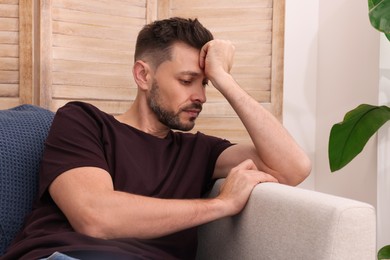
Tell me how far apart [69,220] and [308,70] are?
1.80 m

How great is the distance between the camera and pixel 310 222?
3.52 ft

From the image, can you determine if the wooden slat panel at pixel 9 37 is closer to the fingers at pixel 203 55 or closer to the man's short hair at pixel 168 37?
the man's short hair at pixel 168 37

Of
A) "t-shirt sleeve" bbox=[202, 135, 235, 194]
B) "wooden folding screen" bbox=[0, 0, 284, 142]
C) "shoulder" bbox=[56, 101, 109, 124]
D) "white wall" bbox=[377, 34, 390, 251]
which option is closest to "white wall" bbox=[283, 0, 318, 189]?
"wooden folding screen" bbox=[0, 0, 284, 142]

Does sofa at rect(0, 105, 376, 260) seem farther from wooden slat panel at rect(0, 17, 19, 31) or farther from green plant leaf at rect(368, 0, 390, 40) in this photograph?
green plant leaf at rect(368, 0, 390, 40)

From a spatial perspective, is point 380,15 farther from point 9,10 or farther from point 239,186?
point 9,10

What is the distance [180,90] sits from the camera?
60.0 inches

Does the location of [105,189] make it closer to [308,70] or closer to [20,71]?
[20,71]

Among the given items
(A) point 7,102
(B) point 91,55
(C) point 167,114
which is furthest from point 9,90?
(C) point 167,114

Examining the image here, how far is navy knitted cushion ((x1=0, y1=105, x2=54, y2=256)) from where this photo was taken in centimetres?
138

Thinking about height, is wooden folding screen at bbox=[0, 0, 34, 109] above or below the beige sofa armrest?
above

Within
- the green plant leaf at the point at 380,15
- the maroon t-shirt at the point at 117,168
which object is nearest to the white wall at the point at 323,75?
the green plant leaf at the point at 380,15

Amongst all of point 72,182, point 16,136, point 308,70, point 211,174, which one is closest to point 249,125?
point 211,174

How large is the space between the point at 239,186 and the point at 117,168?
0.32 m

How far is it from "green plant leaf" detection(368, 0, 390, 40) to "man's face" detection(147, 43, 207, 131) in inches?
25.0
